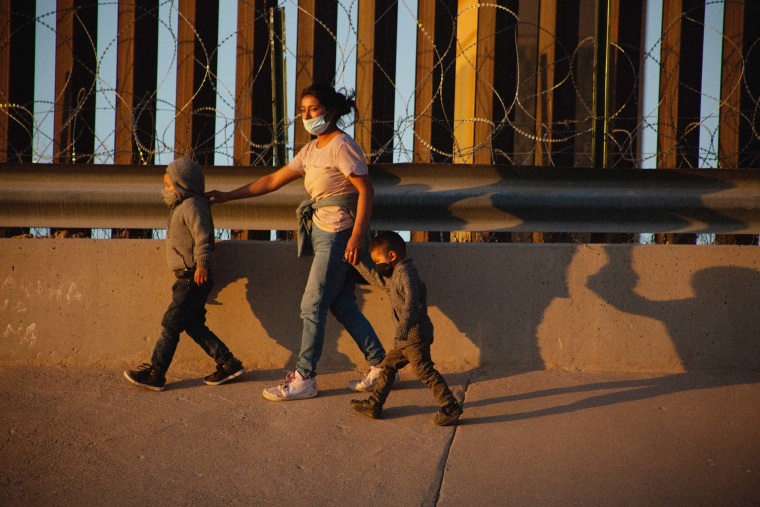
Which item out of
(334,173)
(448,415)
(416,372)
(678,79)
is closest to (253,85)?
(334,173)

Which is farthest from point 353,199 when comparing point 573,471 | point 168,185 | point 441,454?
point 573,471

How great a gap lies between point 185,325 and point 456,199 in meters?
1.92

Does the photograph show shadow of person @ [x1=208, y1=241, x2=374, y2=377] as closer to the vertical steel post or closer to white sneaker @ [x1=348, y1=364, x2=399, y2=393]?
white sneaker @ [x1=348, y1=364, x2=399, y2=393]

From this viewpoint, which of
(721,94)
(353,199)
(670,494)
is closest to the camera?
(670,494)

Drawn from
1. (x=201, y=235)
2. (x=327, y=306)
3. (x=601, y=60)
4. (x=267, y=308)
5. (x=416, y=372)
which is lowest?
(x=416, y=372)

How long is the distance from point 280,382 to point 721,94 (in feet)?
12.2

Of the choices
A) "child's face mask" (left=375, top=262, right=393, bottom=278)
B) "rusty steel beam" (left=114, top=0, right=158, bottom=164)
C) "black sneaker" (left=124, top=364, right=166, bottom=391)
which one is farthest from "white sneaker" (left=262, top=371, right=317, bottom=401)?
"rusty steel beam" (left=114, top=0, right=158, bottom=164)

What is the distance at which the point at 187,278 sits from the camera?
15.9 ft

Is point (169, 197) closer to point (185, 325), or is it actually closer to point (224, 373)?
point (185, 325)

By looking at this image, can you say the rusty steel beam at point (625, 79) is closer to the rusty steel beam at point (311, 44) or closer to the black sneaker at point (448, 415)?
the rusty steel beam at point (311, 44)

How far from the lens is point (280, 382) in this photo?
16.2ft

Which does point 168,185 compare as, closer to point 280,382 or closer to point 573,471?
point 280,382

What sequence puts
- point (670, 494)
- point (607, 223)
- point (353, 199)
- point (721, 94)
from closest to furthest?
1. point (670, 494)
2. point (353, 199)
3. point (607, 223)
4. point (721, 94)

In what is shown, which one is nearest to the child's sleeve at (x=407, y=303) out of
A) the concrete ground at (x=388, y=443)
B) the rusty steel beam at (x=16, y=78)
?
the concrete ground at (x=388, y=443)
